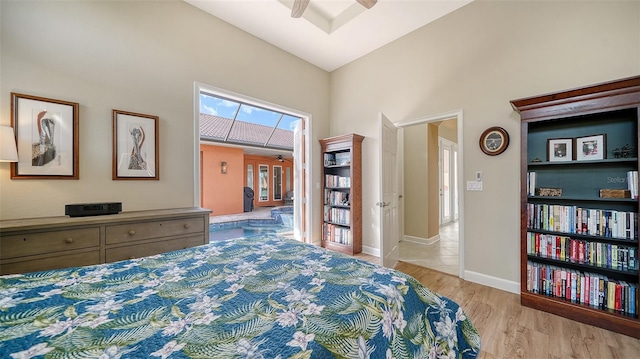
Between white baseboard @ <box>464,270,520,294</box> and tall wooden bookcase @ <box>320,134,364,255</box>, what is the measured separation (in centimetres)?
157

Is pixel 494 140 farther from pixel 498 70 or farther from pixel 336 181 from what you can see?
pixel 336 181

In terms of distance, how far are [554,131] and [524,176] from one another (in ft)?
1.84

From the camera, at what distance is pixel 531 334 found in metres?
1.83

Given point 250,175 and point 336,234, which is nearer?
point 336,234

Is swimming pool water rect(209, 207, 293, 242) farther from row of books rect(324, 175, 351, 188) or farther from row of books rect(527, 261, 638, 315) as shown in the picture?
row of books rect(527, 261, 638, 315)

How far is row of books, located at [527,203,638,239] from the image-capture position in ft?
6.13

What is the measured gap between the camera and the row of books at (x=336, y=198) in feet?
13.3

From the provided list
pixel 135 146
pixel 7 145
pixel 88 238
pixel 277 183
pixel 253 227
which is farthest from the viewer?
pixel 277 183

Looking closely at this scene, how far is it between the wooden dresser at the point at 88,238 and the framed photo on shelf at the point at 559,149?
140 inches

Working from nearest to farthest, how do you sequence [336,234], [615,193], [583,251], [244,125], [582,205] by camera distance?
[615,193], [583,251], [582,205], [336,234], [244,125]

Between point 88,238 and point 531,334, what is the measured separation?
11.8 feet

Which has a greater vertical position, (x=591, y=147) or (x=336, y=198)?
(x=591, y=147)

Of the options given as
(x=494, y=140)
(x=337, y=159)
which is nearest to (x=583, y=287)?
(x=494, y=140)

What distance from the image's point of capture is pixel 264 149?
8242 millimetres
